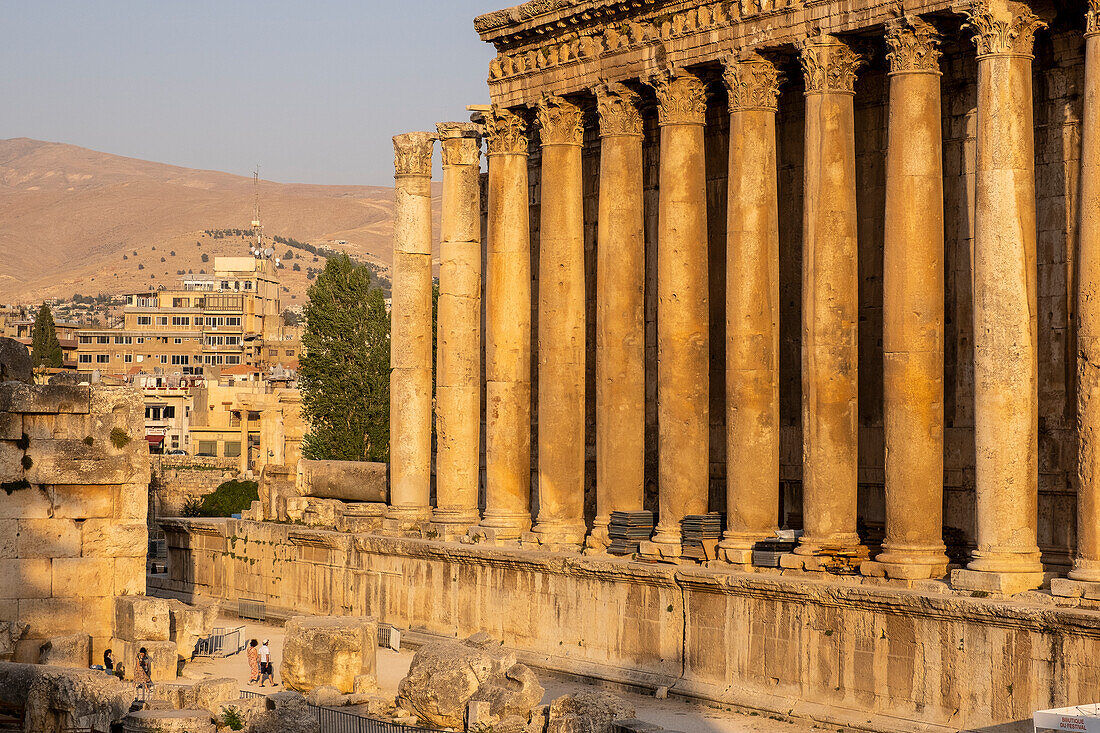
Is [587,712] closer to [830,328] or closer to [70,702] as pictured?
[70,702]

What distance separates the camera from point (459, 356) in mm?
39125

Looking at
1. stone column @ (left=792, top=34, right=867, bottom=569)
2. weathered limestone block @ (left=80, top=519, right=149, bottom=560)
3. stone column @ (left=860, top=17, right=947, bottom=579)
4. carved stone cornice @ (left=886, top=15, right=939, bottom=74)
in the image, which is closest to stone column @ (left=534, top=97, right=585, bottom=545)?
stone column @ (left=792, top=34, right=867, bottom=569)

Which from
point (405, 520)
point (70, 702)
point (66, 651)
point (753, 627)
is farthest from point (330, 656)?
point (405, 520)

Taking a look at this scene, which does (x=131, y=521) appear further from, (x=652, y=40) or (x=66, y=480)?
(x=652, y=40)

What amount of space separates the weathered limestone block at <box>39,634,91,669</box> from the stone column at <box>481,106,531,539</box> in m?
9.53

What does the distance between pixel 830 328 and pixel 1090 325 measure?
16.9ft

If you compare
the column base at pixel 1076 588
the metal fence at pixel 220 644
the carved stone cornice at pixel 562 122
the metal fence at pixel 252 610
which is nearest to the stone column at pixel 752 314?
the carved stone cornice at pixel 562 122

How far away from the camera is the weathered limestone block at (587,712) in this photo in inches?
959

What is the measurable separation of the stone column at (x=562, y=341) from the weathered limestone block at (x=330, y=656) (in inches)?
214

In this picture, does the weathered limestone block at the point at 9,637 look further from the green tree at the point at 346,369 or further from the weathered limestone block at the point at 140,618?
the green tree at the point at 346,369

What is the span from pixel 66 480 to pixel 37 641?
10.2ft

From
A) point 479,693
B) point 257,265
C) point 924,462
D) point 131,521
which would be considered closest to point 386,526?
point 131,521

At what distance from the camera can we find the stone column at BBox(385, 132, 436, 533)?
40.1m

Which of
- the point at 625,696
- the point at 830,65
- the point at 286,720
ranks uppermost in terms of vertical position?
the point at 830,65
